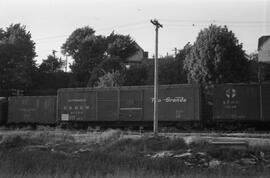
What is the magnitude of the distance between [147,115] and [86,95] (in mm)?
5353

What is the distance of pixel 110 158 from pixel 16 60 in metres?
48.4

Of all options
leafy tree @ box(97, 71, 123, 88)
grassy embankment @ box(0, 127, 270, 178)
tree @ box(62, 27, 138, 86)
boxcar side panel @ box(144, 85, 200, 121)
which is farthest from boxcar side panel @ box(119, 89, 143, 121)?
tree @ box(62, 27, 138, 86)

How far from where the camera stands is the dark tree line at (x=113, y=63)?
38594mm

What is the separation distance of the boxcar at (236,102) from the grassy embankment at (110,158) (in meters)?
7.71

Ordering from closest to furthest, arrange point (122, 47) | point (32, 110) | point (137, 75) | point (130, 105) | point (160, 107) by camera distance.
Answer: point (160, 107) → point (130, 105) → point (32, 110) → point (137, 75) → point (122, 47)

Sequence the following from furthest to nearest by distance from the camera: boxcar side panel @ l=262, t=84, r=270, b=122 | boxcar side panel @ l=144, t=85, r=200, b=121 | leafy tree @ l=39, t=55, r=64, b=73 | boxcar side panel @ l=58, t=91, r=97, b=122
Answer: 1. leafy tree @ l=39, t=55, r=64, b=73
2. boxcar side panel @ l=58, t=91, r=97, b=122
3. boxcar side panel @ l=144, t=85, r=200, b=121
4. boxcar side panel @ l=262, t=84, r=270, b=122

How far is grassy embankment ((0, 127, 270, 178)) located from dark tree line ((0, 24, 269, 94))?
19.1m

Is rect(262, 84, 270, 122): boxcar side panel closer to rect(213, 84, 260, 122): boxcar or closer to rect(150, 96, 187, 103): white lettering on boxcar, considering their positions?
rect(213, 84, 260, 122): boxcar

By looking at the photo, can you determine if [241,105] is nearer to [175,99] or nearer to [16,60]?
[175,99]

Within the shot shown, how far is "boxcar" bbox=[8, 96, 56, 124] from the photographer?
1248 inches

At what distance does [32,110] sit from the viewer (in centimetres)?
3250

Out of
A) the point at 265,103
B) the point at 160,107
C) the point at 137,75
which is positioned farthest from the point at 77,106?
the point at 137,75

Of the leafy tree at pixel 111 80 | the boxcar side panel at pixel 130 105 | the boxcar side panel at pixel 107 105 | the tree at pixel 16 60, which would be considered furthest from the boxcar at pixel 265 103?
the tree at pixel 16 60

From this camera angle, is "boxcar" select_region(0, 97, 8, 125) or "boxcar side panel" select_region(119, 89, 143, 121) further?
"boxcar" select_region(0, 97, 8, 125)
